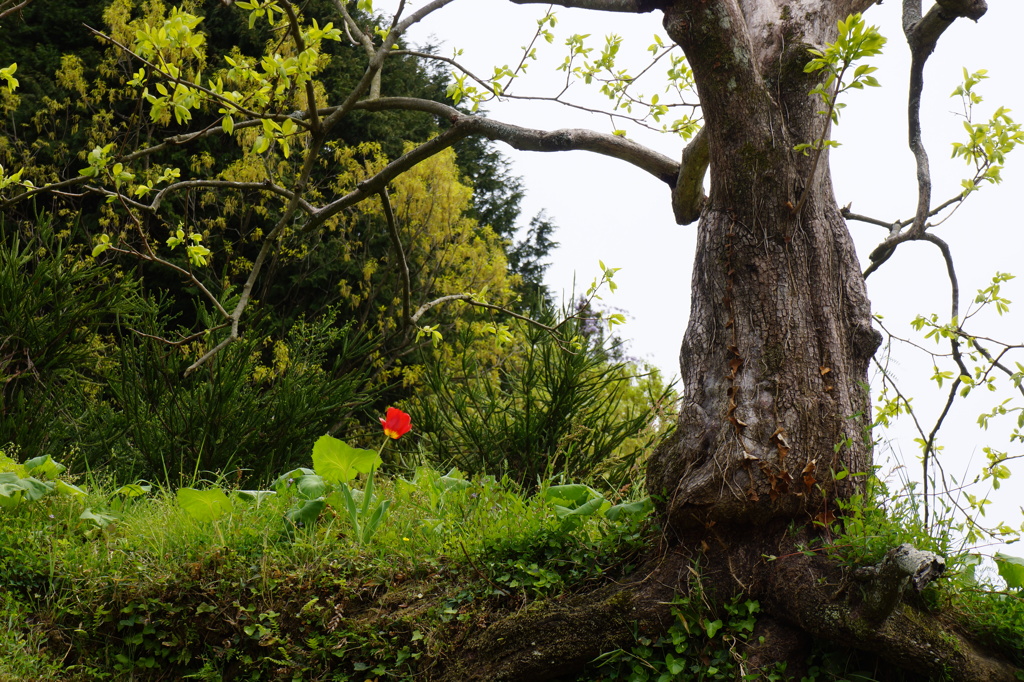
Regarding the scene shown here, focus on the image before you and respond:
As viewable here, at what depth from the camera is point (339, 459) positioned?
3744 mm

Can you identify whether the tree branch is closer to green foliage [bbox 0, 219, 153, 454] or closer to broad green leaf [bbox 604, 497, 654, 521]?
broad green leaf [bbox 604, 497, 654, 521]

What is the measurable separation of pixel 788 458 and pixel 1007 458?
3.56 ft

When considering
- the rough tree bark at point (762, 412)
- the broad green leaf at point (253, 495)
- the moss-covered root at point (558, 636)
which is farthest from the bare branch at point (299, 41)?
the moss-covered root at point (558, 636)

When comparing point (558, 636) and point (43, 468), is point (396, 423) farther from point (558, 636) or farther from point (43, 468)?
point (43, 468)

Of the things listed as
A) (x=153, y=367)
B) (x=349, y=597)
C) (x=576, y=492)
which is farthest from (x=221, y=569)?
(x=153, y=367)

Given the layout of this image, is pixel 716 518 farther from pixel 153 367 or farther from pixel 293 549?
pixel 153 367

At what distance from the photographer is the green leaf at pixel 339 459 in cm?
370

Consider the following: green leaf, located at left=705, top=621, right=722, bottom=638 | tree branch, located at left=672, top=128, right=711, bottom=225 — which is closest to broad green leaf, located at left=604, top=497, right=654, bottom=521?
green leaf, located at left=705, top=621, right=722, bottom=638

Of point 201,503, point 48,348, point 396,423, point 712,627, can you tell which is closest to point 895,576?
point 712,627

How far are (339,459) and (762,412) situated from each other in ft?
6.27

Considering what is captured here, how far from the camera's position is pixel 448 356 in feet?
32.7

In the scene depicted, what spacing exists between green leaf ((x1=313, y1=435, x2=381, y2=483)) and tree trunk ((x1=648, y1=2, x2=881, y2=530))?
4.42 ft

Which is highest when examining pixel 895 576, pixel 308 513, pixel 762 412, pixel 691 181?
pixel 691 181

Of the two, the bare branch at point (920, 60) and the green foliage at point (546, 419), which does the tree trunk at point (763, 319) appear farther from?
the green foliage at point (546, 419)
